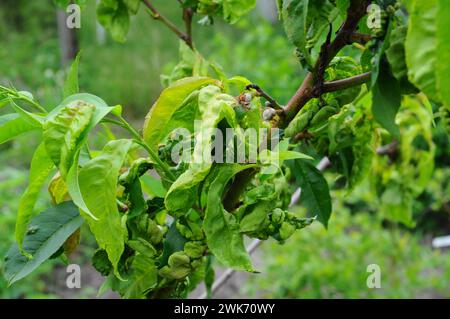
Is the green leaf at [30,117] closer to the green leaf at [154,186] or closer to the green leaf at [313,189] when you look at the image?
the green leaf at [154,186]

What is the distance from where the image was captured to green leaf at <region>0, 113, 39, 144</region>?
54 centimetres

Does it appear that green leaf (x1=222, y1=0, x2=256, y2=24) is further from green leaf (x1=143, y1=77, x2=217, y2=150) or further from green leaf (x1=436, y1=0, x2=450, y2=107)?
green leaf (x1=436, y1=0, x2=450, y2=107)

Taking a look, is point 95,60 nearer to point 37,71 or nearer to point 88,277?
point 37,71

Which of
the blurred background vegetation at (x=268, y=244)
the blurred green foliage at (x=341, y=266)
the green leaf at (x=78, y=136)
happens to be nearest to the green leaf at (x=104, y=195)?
the green leaf at (x=78, y=136)

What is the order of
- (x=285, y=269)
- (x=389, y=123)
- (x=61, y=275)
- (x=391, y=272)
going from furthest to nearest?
1. (x=61, y=275)
2. (x=391, y=272)
3. (x=285, y=269)
4. (x=389, y=123)

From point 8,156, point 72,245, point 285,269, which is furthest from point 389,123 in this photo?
point 8,156

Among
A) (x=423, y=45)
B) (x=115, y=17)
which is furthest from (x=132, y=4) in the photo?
(x=423, y=45)

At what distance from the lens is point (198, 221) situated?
25.4 inches

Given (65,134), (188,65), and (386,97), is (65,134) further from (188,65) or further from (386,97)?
(188,65)

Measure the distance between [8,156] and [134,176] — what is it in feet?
9.06

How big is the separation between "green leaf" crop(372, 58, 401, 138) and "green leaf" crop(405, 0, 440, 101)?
0.07 m

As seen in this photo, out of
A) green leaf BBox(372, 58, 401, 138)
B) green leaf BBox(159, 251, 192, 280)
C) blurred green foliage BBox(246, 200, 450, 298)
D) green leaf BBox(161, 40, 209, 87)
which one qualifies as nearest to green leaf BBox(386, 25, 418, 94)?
green leaf BBox(372, 58, 401, 138)

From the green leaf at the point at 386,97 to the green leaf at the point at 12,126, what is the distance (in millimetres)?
279

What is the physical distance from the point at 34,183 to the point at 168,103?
0.45 feet
